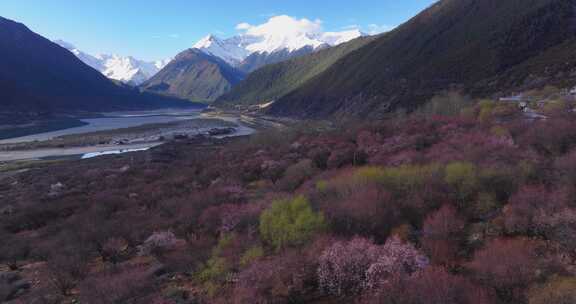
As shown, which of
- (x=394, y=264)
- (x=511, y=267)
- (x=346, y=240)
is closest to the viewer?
(x=511, y=267)

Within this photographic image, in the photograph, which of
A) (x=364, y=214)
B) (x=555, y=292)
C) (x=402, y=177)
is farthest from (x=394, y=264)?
(x=402, y=177)

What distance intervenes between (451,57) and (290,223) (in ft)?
314

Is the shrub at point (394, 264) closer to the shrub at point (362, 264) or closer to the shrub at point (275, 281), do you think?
the shrub at point (362, 264)

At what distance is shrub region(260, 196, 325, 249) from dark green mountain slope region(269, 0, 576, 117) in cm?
6442

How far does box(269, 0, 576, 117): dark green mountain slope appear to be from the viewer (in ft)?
254

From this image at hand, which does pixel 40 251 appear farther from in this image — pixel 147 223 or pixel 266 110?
pixel 266 110

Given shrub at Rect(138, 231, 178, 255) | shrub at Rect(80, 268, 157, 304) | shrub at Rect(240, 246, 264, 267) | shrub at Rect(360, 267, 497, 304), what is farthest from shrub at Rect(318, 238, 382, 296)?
shrub at Rect(138, 231, 178, 255)

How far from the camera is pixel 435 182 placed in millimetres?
16281

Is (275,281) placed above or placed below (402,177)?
below

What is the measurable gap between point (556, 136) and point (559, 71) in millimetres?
47264

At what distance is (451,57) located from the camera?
314ft

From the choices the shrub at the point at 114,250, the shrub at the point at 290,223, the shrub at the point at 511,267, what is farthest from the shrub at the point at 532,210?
the shrub at the point at 114,250

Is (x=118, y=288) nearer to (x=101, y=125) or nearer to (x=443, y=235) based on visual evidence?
(x=443, y=235)

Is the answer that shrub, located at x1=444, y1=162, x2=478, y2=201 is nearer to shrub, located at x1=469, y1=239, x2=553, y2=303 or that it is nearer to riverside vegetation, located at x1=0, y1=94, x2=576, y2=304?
riverside vegetation, located at x1=0, y1=94, x2=576, y2=304
